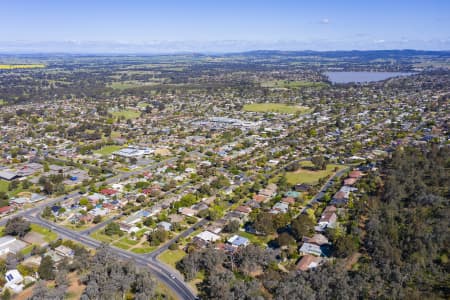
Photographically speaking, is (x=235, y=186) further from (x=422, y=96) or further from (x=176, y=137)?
(x=422, y=96)

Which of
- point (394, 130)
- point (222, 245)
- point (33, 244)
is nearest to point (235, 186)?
point (222, 245)

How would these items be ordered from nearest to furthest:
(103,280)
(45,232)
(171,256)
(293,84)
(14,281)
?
(103,280), (14,281), (171,256), (45,232), (293,84)

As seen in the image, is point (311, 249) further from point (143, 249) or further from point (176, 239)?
point (143, 249)

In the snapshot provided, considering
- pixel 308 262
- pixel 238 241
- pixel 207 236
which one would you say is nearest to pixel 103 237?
pixel 207 236

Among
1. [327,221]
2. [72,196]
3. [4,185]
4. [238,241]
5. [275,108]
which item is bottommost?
[4,185]

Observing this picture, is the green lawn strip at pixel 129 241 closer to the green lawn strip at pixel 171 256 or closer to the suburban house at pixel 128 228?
the suburban house at pixel 128 228

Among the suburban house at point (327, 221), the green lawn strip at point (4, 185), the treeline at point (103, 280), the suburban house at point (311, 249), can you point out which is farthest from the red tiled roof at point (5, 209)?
the suburban house at point (327, 221)

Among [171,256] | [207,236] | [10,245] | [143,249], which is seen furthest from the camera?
[207,236]
